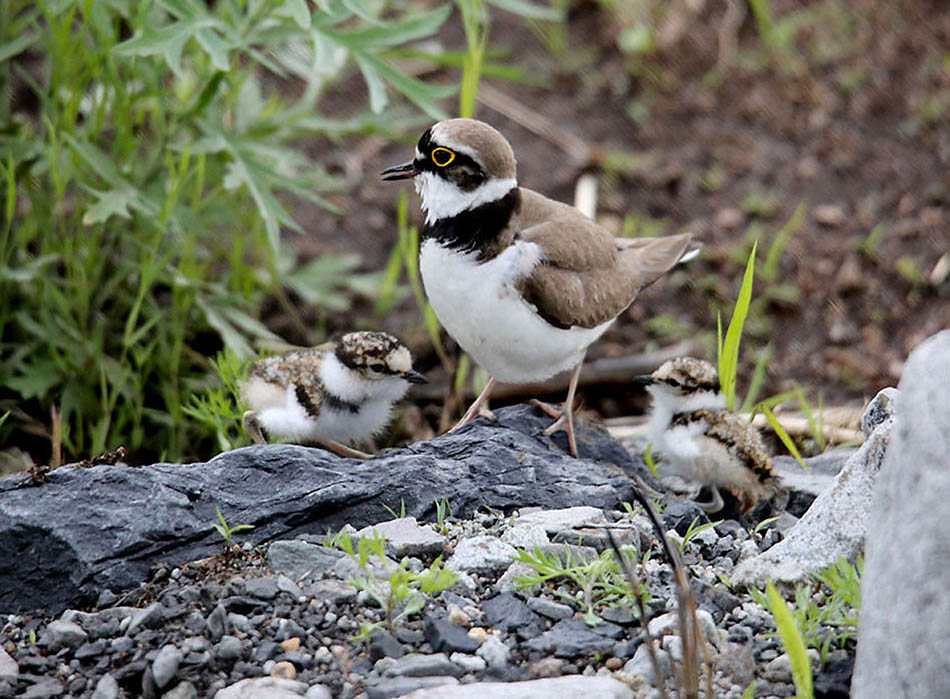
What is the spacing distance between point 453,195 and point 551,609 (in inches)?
79.9

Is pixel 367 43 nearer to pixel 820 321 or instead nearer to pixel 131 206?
pixel 131 206

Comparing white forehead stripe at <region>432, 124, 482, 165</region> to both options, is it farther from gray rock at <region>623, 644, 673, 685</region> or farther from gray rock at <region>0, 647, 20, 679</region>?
gray rock at <region>0, 647, 20, 679</region>

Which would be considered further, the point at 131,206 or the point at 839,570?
the point at 131,206

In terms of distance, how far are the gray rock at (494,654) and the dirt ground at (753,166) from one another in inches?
150

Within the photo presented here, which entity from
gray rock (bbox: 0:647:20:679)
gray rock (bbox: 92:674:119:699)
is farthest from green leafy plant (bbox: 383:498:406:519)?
gray rock (bbox: 0:647:20:679)

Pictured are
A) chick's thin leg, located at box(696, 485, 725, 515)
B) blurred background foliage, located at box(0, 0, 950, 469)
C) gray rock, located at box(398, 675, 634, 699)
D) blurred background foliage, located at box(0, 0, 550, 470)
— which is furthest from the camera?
blurred background foliage, located at box(0, 0, 950, 469)

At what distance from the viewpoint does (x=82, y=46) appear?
638 cm

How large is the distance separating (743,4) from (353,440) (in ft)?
20.1

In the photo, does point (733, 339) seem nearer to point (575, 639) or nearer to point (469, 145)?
point (469, 145)

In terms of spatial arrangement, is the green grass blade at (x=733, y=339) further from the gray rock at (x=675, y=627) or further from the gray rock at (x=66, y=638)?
the gray rock at (x=66, y=638)

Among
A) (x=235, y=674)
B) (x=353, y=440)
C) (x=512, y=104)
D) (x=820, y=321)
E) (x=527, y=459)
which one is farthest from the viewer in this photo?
(x=512, y=104)

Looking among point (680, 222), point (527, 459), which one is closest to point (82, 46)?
point (527, 459)

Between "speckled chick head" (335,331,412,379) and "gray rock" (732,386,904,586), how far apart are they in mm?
1837

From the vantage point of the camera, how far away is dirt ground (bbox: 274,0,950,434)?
27.0ft
